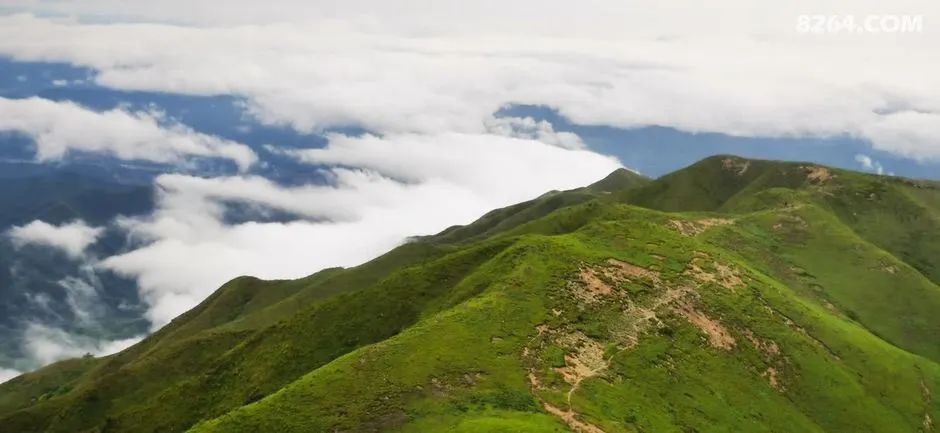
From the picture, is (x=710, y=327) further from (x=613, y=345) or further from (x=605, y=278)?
(x=613, y=345)

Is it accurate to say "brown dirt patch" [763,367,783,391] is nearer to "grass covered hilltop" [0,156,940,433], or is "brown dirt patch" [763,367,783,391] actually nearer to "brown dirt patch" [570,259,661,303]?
"grass covered hilltop" [0,156,940,433]

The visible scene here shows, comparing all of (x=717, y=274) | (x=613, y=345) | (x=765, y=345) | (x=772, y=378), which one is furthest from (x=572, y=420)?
(x=717, y=274)

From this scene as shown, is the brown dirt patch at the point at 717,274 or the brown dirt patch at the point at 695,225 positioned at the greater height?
the brown dirt patch at the point at 695,225

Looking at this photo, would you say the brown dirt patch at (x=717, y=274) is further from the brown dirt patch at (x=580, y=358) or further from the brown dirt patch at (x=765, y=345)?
the brown dirt patch at (x=580, y=358)

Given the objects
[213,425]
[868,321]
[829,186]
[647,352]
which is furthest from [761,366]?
[829,186]

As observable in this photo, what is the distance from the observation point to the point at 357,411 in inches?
2213

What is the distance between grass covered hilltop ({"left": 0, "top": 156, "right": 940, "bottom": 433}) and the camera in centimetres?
5881

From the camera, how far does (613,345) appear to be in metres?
71.1

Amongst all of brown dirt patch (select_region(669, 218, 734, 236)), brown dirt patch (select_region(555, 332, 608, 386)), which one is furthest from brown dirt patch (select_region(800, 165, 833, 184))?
brown dirt patch (select_region(555, 332, 608, 386))

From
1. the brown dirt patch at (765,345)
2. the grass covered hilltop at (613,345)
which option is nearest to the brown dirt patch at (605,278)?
the grass covered hilltop at (613,345)

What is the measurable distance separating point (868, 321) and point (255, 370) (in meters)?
91.7

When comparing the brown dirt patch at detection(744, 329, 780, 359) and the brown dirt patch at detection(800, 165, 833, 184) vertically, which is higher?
the brown dirt patch at detection(800, 165, 833, 184)

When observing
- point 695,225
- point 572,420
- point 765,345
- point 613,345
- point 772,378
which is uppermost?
point 695,225

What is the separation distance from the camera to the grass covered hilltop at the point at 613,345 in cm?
5881
